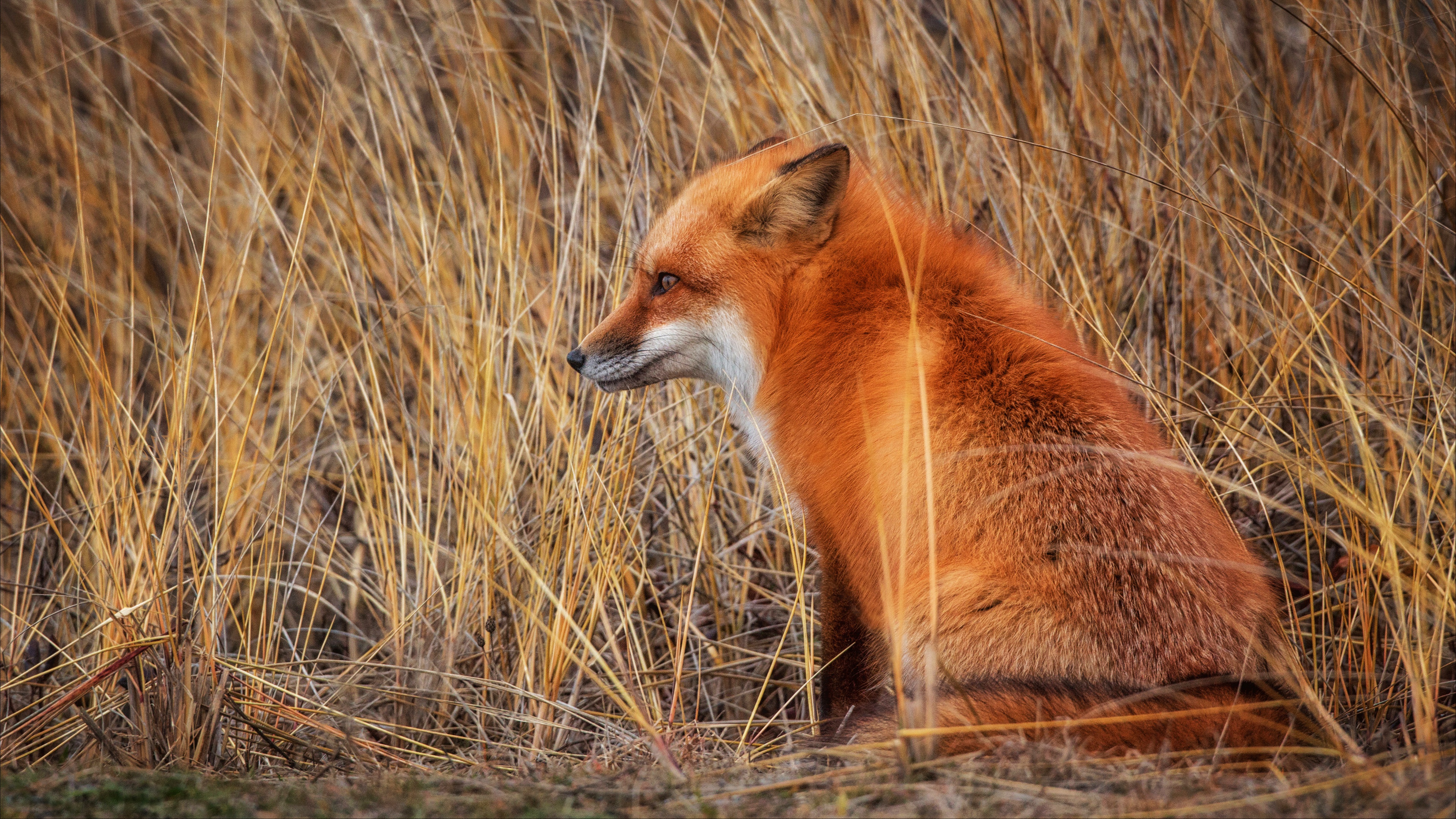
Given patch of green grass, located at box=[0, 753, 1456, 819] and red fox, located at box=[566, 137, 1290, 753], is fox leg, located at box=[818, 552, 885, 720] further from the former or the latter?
patch of green grass, located at box=[0, 753, 1456, 819]

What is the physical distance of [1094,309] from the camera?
2785 millimetres

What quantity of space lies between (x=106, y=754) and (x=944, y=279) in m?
2.12

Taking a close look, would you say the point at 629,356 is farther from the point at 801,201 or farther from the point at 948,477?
the point at 948,477

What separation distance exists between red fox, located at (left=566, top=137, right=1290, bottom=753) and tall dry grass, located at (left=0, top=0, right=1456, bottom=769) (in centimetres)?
26

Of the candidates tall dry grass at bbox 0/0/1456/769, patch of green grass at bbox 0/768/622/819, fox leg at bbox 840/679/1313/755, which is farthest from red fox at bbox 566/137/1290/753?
patch of green grass at bbox 0/768/622/819

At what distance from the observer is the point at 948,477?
205 cm

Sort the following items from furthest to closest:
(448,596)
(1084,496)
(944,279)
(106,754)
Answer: (448,596), (944,279), (106,754), (1084,496)

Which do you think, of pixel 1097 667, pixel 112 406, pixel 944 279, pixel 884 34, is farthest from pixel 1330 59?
pixel 112 406

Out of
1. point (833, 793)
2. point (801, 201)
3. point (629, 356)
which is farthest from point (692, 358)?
point (833, 793)

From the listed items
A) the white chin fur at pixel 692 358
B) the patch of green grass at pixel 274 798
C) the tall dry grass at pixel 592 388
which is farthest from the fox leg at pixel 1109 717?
the white chin fur at pixel 692 358

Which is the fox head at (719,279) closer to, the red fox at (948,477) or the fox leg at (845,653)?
the red fox at (948,477)

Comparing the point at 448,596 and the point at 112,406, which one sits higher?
the point at 112,406

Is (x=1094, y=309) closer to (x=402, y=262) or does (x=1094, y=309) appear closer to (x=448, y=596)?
(x=448, y=596)

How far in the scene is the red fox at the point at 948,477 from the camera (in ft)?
6.10
